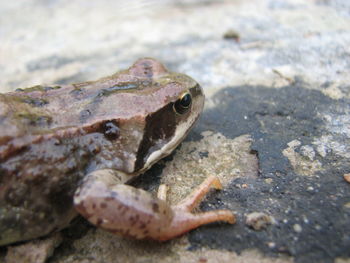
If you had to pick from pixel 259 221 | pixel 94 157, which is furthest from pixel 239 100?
pixel 94 157

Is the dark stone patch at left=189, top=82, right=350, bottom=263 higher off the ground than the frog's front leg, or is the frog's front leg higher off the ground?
the frog's front leg

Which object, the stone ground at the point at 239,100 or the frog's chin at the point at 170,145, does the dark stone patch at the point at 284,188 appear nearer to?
the stone ground at the point at 239,100

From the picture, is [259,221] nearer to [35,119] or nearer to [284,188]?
[284,188]

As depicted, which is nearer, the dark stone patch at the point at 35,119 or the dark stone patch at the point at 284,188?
the dark stone patch at the point at 284,188

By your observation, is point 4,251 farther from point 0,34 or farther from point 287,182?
point 0,34

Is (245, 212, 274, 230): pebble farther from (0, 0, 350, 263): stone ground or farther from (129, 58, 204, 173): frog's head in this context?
(129, 58, 204, 173): frog's head

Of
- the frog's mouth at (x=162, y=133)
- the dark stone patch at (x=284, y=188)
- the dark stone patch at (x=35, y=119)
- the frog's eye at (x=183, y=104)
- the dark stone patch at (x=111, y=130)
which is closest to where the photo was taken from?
the dark stone patch at (x=284, y=188)

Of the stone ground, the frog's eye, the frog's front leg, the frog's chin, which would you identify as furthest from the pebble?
the frog's eye

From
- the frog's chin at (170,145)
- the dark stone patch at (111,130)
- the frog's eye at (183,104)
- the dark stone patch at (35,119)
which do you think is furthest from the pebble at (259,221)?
the dark stone patch at (35,119)

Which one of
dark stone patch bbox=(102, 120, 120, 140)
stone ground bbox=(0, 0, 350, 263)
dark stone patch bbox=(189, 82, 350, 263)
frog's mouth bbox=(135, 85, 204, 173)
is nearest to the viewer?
dark stone patch bbox=(189, 82, 350, 263)
